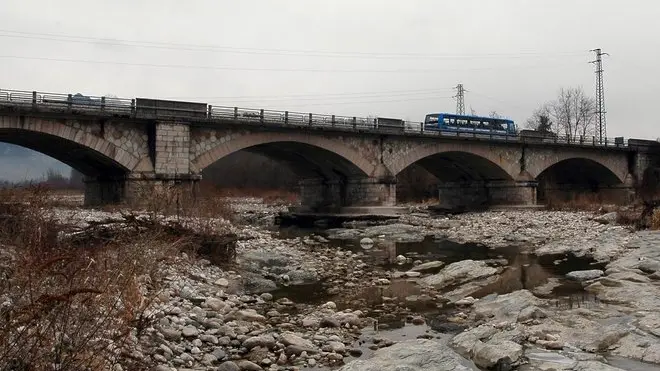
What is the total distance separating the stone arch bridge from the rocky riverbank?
10188mm

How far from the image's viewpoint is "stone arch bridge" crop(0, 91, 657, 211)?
90.2 feet

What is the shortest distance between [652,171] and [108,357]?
5899cm

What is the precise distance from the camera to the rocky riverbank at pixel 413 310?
708cm

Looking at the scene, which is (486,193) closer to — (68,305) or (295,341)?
(295,341)

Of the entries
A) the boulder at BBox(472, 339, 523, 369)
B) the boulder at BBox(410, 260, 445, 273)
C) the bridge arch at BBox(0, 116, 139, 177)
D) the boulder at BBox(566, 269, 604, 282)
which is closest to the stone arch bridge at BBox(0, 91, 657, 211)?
the bridge arch at BBox(0, 116, 139, 177)

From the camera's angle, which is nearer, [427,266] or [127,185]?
[427,266]

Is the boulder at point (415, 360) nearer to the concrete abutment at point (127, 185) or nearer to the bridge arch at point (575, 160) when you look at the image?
the concrete abutment at point (127, 185)

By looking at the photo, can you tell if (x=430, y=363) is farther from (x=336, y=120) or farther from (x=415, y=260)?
(x=336, y=120)

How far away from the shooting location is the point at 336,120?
36062mm

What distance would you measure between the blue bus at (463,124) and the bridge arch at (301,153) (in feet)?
24.4

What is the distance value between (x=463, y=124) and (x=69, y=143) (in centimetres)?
2980

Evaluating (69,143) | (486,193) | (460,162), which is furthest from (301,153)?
(486,193)

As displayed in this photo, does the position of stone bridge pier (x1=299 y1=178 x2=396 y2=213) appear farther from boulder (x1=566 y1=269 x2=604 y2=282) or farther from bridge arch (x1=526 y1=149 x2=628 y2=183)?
boulder (x1=566 y1=269 x2=604 y2=282)

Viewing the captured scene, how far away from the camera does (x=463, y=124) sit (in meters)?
44.1
